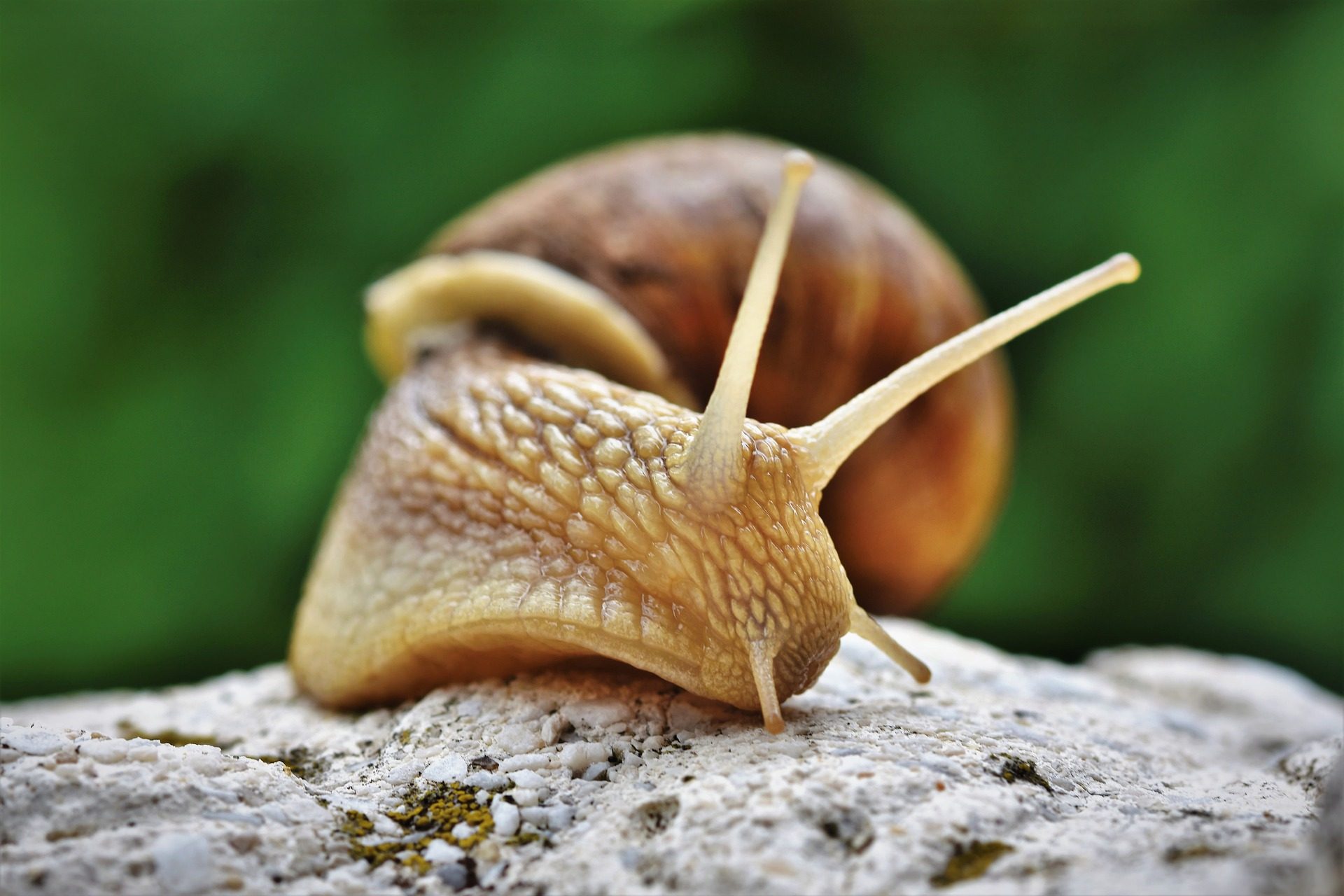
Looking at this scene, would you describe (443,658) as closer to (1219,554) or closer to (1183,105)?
(1219,554)

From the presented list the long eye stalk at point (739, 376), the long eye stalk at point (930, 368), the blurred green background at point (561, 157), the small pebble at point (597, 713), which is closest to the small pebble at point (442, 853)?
the small pebble at point (597, 713)

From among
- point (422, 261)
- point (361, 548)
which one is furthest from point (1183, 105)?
point (361, 548)

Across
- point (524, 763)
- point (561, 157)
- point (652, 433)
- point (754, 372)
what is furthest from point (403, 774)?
point (561, 157)

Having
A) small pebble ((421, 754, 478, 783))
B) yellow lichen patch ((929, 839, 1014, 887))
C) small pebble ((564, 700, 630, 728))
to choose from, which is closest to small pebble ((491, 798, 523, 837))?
small pebble ((421, 754, 478, 783))

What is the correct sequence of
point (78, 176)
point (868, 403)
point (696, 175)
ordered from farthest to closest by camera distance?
point (78, 176), point (696, 175), point (868, 403)

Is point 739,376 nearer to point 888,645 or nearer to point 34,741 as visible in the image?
point 888,645

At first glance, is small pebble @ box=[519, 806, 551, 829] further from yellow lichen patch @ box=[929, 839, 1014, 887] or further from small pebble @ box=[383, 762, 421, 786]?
yellow lichen patch @ box=[929, 839, 1014, 887]
